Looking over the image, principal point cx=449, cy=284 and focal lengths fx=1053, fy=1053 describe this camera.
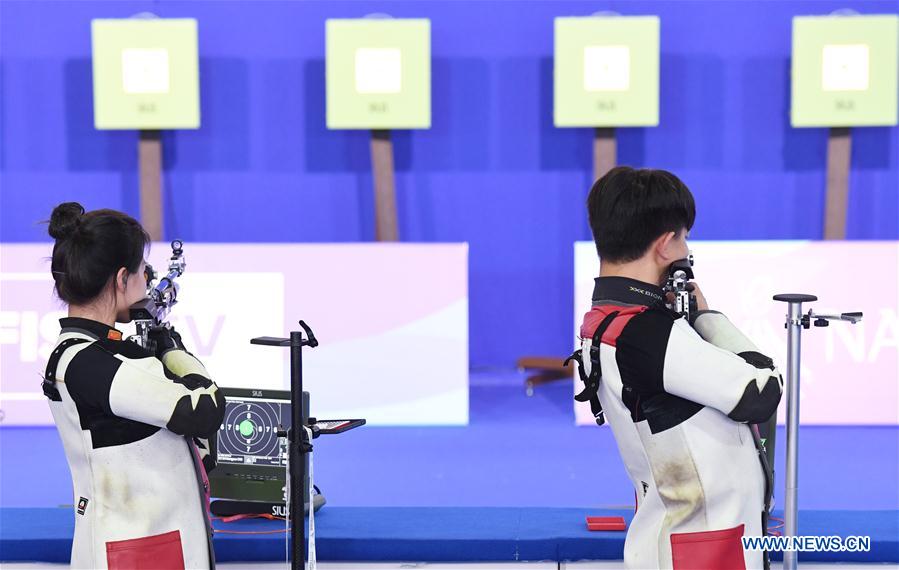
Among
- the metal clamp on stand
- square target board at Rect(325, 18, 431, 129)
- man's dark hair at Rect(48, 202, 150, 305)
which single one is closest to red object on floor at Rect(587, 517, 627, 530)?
the metal clamp on stand

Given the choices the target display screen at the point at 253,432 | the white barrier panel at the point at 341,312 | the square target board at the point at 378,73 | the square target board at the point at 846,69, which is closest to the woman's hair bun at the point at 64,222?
the target display screen at the point at 253,432

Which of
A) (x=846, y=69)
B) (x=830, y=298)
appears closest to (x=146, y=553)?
(x=830, y=298)

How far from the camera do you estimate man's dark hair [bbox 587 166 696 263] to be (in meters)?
1.70

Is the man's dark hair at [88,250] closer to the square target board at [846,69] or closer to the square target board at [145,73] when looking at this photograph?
the square target board at [145,73]

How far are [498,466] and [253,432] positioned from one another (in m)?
1.33

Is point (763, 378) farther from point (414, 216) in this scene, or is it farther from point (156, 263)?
point (414, 216)

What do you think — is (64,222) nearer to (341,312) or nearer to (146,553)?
(146,553)

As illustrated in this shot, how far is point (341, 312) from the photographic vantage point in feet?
14.2

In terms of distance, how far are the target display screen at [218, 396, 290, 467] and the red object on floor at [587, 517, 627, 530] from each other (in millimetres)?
781

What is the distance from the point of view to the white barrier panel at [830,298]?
425 centimetres

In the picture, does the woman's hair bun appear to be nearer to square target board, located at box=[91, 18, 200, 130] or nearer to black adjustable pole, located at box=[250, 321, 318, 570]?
black adjustable pole, located at box=[250, 321, 318, 570]

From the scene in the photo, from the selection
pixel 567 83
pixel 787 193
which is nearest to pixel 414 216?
pixel 567 83

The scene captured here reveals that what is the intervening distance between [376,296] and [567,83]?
1658mm

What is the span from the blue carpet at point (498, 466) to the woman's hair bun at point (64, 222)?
163cm
